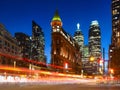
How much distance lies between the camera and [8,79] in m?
57.8

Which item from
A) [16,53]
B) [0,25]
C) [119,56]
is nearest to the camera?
[119,56]

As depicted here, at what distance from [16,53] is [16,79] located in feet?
397

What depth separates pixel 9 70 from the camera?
72375 millimetres

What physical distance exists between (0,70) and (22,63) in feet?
364

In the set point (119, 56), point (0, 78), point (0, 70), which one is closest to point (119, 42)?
point (119, 56)

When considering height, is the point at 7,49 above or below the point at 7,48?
below

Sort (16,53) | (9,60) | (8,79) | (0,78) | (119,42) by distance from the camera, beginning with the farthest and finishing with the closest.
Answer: (16,53), (9,60), (119,42), (8,79), (0,78)

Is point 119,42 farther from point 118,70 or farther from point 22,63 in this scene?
point 22,63

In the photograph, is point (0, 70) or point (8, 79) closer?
point (8, 79)

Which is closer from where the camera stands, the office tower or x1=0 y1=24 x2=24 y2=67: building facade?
the office tower

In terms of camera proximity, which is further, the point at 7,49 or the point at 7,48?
the point at 7,48

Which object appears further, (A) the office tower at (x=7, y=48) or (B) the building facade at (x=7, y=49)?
(B) the building facade at (x=7, y=49)

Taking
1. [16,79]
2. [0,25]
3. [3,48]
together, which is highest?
[0,25]

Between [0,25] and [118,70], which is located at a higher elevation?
[0,25]
